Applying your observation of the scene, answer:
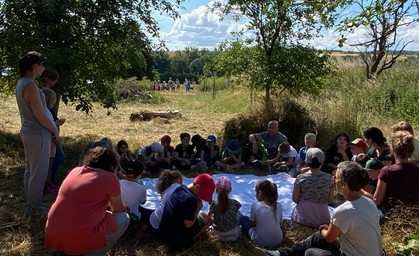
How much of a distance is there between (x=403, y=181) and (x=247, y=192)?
2.29 meters

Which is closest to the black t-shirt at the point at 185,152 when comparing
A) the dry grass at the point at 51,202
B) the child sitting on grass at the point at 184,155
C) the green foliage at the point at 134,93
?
the child sitting on grass at the point at 184,155

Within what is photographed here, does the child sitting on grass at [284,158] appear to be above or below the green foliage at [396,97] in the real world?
below

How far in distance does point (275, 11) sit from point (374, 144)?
442 cm

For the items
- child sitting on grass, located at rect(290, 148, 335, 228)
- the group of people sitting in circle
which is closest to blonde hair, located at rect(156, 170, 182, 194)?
the group of people sitting in circle

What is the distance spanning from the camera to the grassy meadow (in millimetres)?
3484

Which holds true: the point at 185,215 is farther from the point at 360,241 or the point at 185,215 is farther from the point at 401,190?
the point at 401,190

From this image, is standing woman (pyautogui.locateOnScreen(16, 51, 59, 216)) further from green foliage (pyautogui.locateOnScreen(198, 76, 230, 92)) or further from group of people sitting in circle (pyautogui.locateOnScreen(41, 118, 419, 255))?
green foliage (pyautogui.locateOnScreen(198, 76, 230, 92))

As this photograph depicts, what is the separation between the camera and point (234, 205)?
3.60 meters

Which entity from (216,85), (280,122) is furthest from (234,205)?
(216,85)

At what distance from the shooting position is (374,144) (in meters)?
4.70

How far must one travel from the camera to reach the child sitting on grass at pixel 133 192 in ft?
12.2

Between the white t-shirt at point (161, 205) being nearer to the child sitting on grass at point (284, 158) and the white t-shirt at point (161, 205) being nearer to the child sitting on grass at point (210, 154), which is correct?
the child sitting on grass at point (210, 154)

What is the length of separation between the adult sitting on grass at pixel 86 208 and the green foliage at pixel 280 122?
16.5 feet

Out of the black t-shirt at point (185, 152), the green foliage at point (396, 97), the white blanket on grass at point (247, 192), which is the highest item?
the green foliage at point (396, 97)
